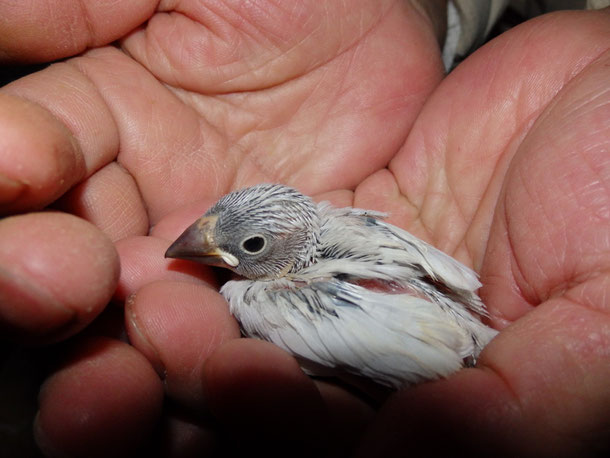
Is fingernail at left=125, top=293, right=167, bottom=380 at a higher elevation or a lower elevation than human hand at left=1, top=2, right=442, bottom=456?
lower

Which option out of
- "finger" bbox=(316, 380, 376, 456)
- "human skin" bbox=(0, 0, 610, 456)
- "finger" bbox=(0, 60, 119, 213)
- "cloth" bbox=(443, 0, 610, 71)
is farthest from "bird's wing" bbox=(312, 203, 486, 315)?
"cloth" bbox=(443, 0, 610, 71)

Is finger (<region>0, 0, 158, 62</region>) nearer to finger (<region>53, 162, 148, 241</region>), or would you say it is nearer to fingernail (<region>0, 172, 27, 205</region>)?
finger (<region>53, 162, 148, 241</region>)

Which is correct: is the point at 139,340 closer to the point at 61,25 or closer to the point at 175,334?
the point at 175,334

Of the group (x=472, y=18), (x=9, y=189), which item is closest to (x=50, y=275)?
(x=9, y=189)

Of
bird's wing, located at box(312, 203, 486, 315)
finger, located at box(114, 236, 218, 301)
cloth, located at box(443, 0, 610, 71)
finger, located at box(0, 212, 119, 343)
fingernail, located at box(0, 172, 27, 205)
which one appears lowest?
finger, located at box(114, 236, 218, 301)

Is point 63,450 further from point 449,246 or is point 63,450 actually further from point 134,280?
point 449,246

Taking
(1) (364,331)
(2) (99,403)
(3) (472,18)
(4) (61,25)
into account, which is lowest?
(2) (99,403)
